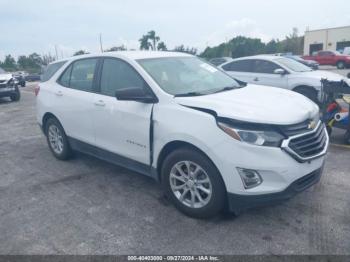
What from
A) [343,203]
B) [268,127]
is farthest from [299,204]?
[268,127]

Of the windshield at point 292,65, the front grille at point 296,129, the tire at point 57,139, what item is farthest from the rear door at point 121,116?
the windshield at point 292,65

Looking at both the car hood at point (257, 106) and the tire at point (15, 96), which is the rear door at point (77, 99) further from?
the tire at point (15, 96)

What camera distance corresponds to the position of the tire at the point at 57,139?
5.32 meters

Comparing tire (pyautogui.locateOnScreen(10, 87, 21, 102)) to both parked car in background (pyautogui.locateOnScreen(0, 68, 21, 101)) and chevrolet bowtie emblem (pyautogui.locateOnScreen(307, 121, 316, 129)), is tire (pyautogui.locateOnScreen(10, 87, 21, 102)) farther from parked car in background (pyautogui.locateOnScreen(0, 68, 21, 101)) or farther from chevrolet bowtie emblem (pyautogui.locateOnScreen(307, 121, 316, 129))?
chevrolet bowtie emblem (pyautogui.locateOnScreen(307, 121, 316, 129))

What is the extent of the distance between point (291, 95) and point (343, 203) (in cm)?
136

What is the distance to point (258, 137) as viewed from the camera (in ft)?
9.79

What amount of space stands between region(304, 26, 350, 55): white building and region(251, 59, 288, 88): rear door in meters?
47.4

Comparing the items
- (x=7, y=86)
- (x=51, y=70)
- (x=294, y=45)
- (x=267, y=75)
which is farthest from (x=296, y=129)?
(x=294, y=45)

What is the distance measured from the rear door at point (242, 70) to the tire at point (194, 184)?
6741 millimetres

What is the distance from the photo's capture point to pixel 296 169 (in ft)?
9.92

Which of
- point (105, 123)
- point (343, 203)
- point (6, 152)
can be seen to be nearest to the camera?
point (343, 203)

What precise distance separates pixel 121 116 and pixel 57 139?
206 cm

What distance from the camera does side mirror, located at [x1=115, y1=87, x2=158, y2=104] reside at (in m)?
3.56

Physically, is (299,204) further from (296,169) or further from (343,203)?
(296,169)
